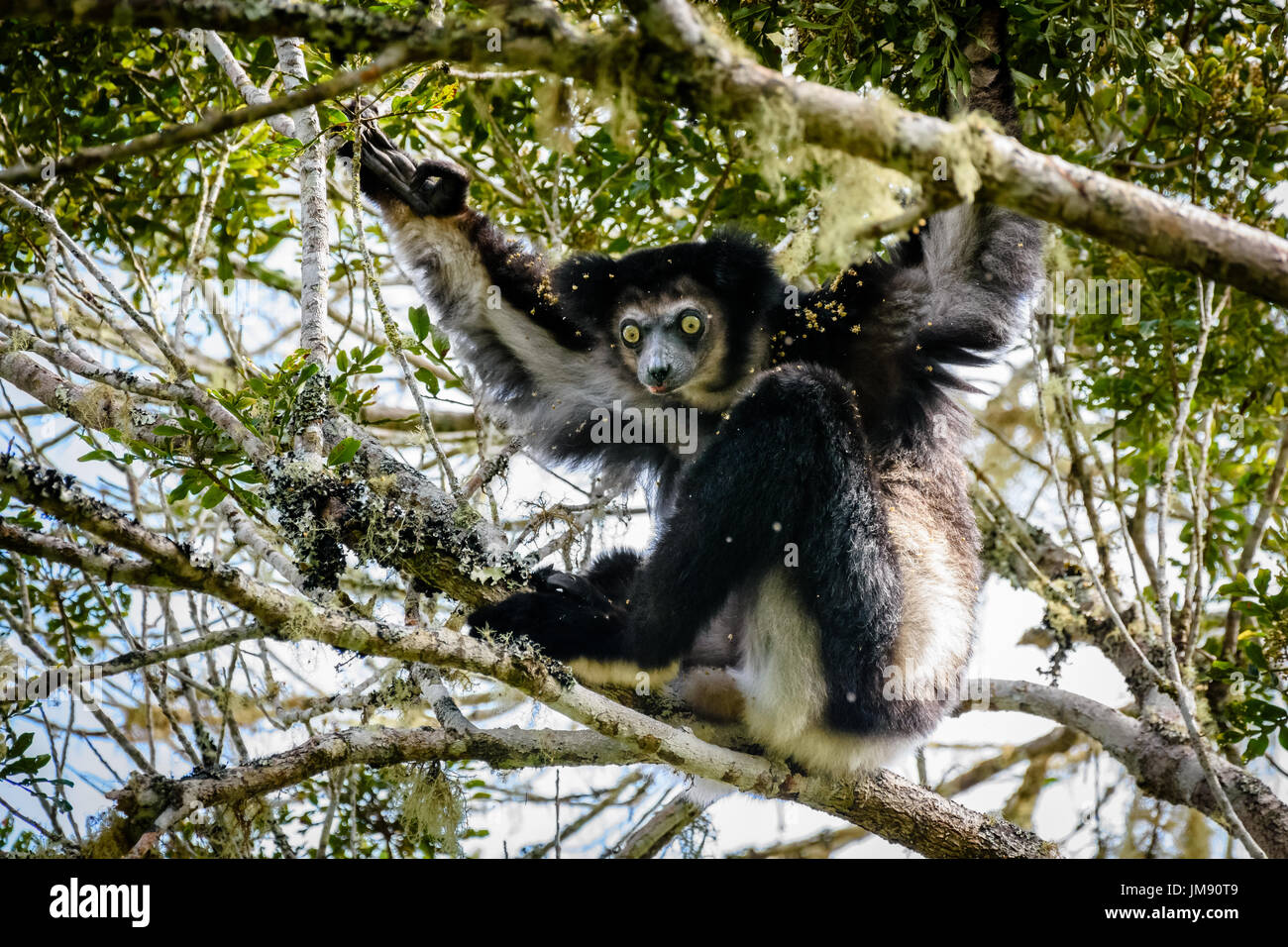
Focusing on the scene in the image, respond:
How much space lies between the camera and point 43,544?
3.17 meters

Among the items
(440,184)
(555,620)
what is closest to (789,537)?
A: (555,620)

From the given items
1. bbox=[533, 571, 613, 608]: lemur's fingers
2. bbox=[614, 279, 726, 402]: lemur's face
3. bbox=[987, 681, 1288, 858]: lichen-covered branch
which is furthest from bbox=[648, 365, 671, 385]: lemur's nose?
bbox=[987, 681, 1288, 858]: lichen-covered branch

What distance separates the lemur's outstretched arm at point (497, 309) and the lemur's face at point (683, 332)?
316 millimetres

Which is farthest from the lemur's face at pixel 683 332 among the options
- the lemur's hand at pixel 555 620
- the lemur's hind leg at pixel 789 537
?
the lemur's hand at pixel 555 620

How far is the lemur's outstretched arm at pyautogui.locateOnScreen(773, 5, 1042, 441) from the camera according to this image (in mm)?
5883

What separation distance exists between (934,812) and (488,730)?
2.67 m

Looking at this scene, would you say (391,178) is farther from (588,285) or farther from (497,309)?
(588,285)

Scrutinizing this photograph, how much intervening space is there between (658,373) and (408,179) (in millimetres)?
2003

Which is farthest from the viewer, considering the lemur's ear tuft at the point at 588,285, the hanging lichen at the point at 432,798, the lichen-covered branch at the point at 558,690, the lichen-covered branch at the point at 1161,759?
the lemur's ear tuft at the point at 588,285

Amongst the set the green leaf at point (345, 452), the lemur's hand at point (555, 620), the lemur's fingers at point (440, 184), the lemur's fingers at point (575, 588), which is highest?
the lemur's fingers at point (440, 184)

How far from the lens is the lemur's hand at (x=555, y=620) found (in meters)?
5.50

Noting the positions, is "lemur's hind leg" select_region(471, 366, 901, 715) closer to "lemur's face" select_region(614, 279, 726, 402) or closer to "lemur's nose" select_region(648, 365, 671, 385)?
"lemur's nose" select_region(648, 365, 671, 385)

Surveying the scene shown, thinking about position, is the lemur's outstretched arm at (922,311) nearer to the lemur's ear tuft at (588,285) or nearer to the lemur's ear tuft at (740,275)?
the lemur's ear tuft at (740,275)

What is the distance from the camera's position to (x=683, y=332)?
22.7 feet
